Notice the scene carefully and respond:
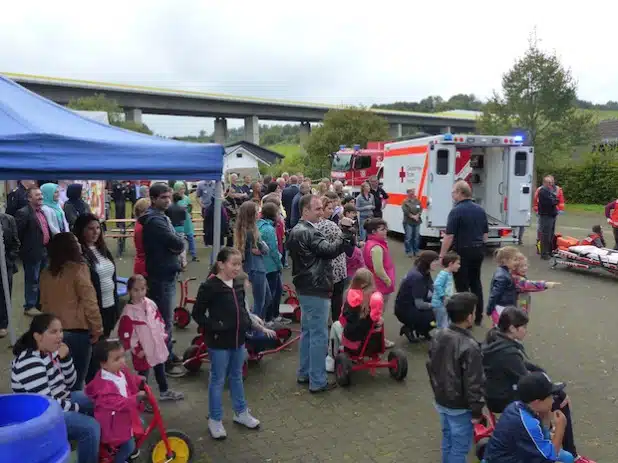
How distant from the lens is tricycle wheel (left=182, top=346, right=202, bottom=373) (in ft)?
18.9

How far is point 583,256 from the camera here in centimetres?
1062

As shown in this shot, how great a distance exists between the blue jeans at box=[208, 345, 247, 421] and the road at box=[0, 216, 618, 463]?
0.27m

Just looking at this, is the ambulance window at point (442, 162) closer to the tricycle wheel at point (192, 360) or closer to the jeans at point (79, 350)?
the tricycle wheel at point (192, 360)

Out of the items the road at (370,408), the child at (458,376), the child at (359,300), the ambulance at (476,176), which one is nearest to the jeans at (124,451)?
the road at (370,408)

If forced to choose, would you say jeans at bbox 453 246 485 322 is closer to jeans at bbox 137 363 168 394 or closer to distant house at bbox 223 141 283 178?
jeans at bbox 137 363 168 394

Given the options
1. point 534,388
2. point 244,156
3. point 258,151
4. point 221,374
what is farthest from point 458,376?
point 258,151

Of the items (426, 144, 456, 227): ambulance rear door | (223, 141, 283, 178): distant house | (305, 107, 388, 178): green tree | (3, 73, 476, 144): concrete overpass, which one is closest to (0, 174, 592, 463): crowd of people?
(426, 144, 456, 227): ambulance rear door

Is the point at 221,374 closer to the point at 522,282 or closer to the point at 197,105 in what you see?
the point at 522,282

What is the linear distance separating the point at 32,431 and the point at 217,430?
6.35 ft

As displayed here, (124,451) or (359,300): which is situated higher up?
(359,300)

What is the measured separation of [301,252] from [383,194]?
356 inches

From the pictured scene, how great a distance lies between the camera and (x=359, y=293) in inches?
211

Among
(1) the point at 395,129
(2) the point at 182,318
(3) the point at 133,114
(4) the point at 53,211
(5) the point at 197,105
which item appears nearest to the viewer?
(2) the point at 182,318

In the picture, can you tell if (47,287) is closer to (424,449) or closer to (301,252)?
(301,252)
